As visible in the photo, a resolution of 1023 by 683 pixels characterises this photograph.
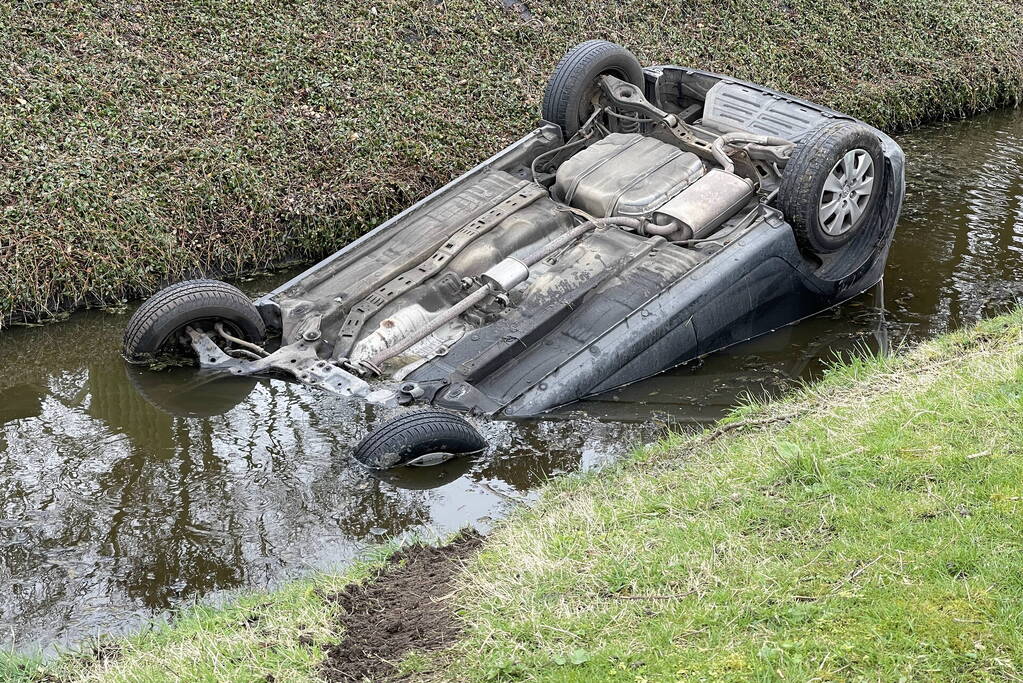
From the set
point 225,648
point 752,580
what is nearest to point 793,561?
point 752,580

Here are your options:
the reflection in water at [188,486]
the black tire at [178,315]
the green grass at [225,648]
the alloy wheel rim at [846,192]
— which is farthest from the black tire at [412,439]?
the alloy wheel rim at [846,192]

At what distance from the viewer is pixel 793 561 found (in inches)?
175

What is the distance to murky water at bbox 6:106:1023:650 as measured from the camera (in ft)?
19.0

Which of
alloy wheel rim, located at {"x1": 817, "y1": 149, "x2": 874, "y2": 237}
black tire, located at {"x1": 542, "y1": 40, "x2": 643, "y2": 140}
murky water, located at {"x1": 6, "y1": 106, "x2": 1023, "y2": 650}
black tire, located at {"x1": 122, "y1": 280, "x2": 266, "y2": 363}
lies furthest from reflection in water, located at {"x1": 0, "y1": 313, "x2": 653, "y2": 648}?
black tire, located at {"x1": 542, "y1": 40, "x2": 643, "y2": 140}

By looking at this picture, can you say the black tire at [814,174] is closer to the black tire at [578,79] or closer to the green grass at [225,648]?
the black tire at [578,79]

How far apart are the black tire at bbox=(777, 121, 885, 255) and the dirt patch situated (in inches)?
163

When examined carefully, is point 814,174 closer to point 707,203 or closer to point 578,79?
point 707,203

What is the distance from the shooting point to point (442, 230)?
339 inches

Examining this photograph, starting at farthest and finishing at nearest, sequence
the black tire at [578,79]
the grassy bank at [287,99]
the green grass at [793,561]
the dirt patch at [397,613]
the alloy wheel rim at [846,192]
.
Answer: the grassy bank at [287,99]
the black tire at [578,79]
the alloy wheel rim at [846,192]
the dirt patch at [397,613]
the green grass at [793,561]

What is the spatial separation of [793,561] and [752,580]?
230 millimetres

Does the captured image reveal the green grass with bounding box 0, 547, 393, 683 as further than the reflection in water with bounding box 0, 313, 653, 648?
No

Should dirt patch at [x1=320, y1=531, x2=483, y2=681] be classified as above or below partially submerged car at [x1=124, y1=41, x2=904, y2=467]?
below

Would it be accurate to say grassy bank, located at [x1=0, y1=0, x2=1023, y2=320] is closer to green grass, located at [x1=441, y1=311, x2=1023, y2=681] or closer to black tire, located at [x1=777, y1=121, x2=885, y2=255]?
black tire, located at [x1=777, y1=121, x2=885, y2=255]

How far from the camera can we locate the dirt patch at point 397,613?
171 inches
